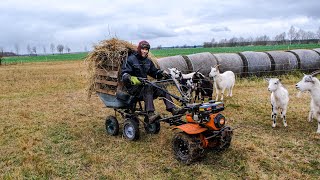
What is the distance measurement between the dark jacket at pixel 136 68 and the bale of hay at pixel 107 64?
36cm

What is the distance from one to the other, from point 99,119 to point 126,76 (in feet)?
11.2

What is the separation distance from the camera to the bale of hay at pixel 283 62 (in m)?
17.7

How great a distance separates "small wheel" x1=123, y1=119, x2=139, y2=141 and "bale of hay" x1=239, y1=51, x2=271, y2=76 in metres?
11.1

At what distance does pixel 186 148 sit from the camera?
19.5 feet

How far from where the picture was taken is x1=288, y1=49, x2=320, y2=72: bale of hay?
1830 cm

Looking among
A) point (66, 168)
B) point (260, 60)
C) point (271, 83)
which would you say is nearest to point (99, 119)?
point (66, 168)

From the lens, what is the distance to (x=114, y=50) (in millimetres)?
7828

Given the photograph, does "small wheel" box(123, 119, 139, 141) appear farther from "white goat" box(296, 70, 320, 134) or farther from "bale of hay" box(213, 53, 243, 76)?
"bale of hay" box(213, 53, 243, 76)

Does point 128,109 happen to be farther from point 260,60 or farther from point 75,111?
point 260,60

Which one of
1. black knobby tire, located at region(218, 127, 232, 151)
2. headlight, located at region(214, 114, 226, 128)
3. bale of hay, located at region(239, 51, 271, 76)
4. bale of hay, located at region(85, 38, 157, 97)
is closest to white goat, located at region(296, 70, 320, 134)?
black knobby tire, located at region(218, 127, 232, 151)

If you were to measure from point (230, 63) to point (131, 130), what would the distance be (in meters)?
10.5

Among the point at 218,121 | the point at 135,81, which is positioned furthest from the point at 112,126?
the point at 218,121

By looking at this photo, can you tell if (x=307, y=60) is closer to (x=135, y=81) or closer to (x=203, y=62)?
(x=203, y=62)

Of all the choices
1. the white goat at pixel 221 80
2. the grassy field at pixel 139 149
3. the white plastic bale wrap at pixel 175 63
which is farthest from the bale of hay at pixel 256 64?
the grassy field at pixel 139 149
